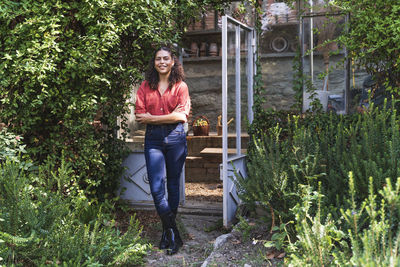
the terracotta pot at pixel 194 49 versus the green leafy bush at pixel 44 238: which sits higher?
the terracotta pot at pixel 194 49

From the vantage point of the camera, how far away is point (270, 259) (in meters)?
3.24

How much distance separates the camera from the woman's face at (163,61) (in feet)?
12.4

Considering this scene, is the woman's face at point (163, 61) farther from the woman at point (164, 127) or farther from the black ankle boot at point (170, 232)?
the black ankle boot at point (170, 232)

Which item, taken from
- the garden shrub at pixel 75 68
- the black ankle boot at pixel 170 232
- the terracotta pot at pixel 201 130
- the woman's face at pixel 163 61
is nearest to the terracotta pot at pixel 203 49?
the terracotta pot at pixel 201 130

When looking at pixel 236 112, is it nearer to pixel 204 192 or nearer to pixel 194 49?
pixel 204 192

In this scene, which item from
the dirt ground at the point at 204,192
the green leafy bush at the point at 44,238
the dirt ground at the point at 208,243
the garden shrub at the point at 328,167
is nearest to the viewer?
the green leafy bush at the point at 44,238

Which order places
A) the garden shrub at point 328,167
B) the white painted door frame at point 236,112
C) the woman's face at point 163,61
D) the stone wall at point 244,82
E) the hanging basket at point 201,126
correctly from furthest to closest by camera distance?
1. the hanging basket at point 201,126
2. the stone wall at point 244,82
3. the white painted door frame at point 236,112
4. the woman's face at point 163,61
5. the garden shrub at point 328,167

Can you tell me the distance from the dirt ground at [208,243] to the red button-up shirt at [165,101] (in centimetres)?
123

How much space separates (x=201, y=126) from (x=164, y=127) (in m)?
3.25

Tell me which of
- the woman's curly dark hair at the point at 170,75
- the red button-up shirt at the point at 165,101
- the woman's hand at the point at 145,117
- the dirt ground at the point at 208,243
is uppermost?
the woman's curly dark hair at the point at 170,75

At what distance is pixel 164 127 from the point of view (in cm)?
370

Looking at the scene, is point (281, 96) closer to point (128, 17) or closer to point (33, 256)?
point (128, 17)

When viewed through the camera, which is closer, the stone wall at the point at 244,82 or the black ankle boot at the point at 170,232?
the black ankle boot at the point at 170,232

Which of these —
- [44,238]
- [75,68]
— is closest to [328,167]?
[44,238]
